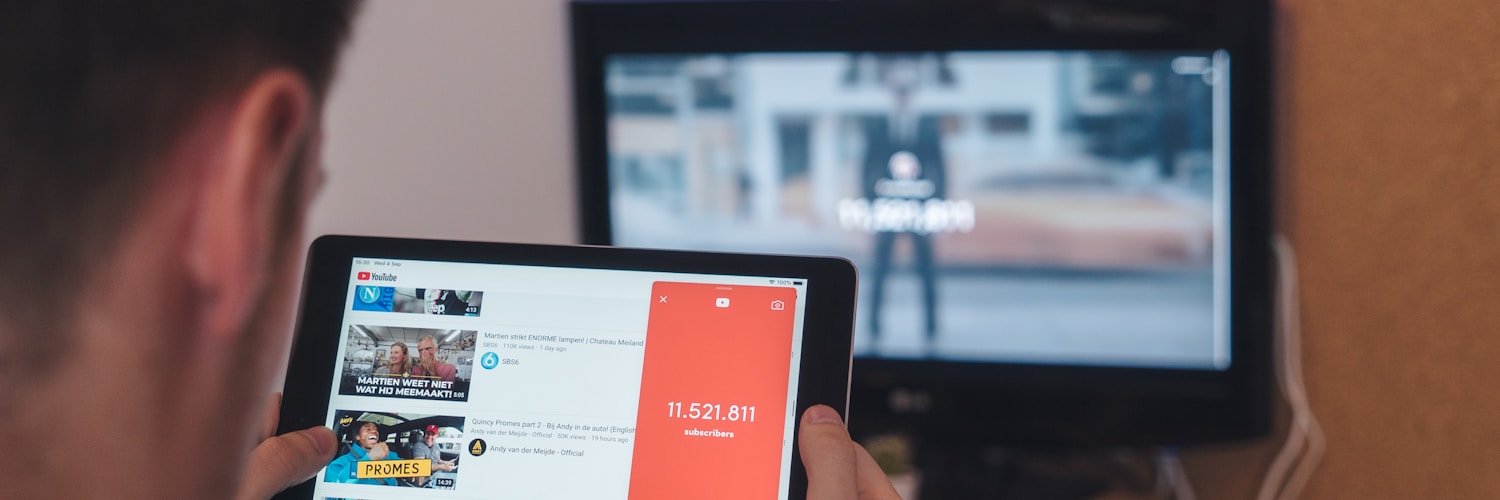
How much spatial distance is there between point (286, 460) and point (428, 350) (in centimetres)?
9

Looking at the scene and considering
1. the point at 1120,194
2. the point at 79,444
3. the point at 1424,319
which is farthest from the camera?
the point at 1120,194

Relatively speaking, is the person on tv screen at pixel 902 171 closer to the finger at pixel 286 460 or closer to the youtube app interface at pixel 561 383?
the youtube app interface at pixel 561 383

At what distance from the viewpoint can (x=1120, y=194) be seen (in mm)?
921

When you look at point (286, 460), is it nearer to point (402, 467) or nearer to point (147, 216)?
point (402, 467)

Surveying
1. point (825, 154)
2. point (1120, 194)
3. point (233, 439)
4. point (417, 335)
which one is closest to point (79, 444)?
point (233, 439)

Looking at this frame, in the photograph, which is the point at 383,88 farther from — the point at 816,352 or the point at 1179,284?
the point at 1179,284

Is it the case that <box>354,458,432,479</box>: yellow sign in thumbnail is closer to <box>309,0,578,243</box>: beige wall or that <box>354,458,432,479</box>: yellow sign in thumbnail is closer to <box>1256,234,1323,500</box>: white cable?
<box>309,0,578,243</box>: beige wall

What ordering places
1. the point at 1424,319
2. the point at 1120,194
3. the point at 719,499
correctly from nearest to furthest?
the point at 719,499, the point at 1424,319, the point at 1120,194

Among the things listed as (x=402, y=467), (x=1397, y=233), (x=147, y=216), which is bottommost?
(x=402, y=467)

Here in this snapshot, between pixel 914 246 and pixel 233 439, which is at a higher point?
pixel 914 246

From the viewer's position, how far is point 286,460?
1.69ft

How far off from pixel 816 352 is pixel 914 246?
18.3 inches

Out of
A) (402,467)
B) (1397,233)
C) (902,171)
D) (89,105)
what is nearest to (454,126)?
(902,171)

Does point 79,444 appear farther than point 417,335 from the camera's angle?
No
